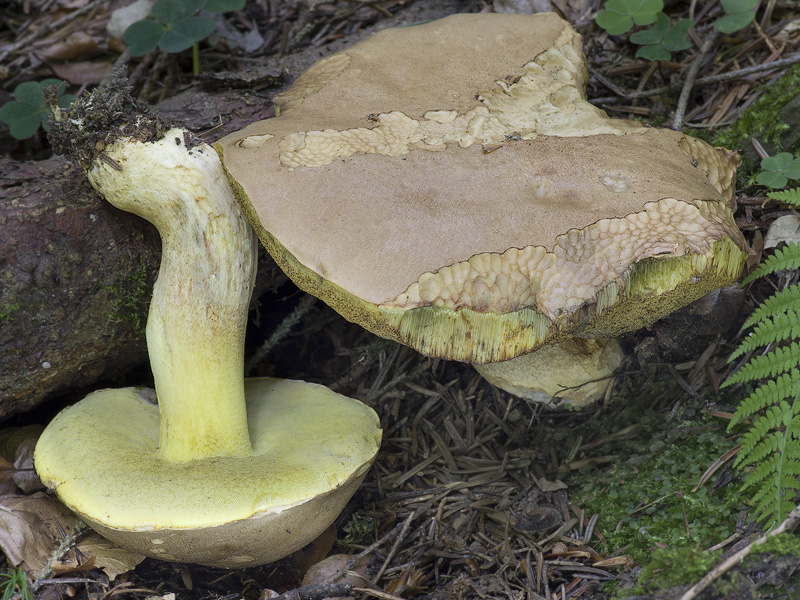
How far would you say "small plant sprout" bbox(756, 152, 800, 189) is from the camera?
6.64 ft

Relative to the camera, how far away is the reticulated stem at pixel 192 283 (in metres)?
1.85

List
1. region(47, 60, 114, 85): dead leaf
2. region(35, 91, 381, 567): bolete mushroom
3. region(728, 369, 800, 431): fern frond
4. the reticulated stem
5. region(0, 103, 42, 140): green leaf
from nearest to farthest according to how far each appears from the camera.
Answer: region(728, 369, 800, 431): fern frond < region(35, 91, 381, 567): bolete mushroom < the reticulated stem < region(0, 103, 42, 140): green leaf < region(47, 60, 114, 85): dead leaf

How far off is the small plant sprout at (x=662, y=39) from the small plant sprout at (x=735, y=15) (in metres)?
0.11

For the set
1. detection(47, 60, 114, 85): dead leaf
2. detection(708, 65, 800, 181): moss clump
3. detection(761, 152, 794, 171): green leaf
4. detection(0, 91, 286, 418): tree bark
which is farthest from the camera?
detection(47, 60, 114, 85): dead leaf

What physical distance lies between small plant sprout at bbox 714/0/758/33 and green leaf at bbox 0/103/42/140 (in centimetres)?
281

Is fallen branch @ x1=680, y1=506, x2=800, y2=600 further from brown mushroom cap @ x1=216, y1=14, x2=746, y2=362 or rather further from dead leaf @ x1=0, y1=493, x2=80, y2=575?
dead leaf @ x1=0, y1=493, x2=80, y2=575

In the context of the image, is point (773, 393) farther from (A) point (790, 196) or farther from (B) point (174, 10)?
(B) point (174, 10)

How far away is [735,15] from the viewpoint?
2.44m

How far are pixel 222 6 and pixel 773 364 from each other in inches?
101

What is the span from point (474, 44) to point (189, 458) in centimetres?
166

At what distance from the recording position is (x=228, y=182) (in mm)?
1894

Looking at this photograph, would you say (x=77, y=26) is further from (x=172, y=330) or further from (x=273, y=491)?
(x=273, y=491)

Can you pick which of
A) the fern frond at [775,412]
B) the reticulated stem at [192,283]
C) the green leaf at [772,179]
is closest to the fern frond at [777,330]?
the fern frond at [775,412]

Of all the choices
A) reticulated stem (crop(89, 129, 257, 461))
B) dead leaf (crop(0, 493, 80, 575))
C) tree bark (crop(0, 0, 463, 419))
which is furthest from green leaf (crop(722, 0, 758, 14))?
dead leaf (crop(0, 493, 80, 575))
